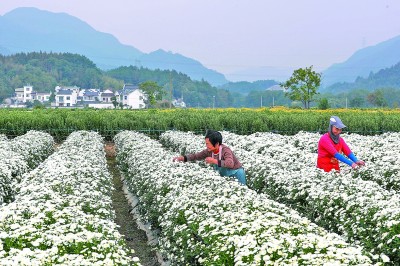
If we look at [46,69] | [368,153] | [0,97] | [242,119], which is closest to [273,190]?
[368,153]

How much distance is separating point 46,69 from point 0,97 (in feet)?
112

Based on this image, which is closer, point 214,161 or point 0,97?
point 214,161

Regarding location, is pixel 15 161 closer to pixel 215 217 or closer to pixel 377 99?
pixel 215 217

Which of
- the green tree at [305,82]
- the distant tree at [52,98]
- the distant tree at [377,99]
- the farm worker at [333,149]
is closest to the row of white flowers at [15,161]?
the farm worker at [333,149]

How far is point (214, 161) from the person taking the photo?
12.0m

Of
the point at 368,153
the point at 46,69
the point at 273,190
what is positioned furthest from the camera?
the point at 46,69

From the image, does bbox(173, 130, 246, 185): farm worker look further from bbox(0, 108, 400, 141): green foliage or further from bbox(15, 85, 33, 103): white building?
bbox(15, 85, 33, 103): white building

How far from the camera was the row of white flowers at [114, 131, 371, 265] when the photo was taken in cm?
580

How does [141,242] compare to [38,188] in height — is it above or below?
below

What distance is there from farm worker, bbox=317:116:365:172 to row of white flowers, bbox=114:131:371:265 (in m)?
2.56

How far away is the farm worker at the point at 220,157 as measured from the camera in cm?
1211

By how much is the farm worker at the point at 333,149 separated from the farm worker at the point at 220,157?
1.85 metres

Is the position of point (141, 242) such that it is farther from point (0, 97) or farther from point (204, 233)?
point (0, 97)

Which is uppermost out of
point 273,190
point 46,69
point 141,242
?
point 46,69
